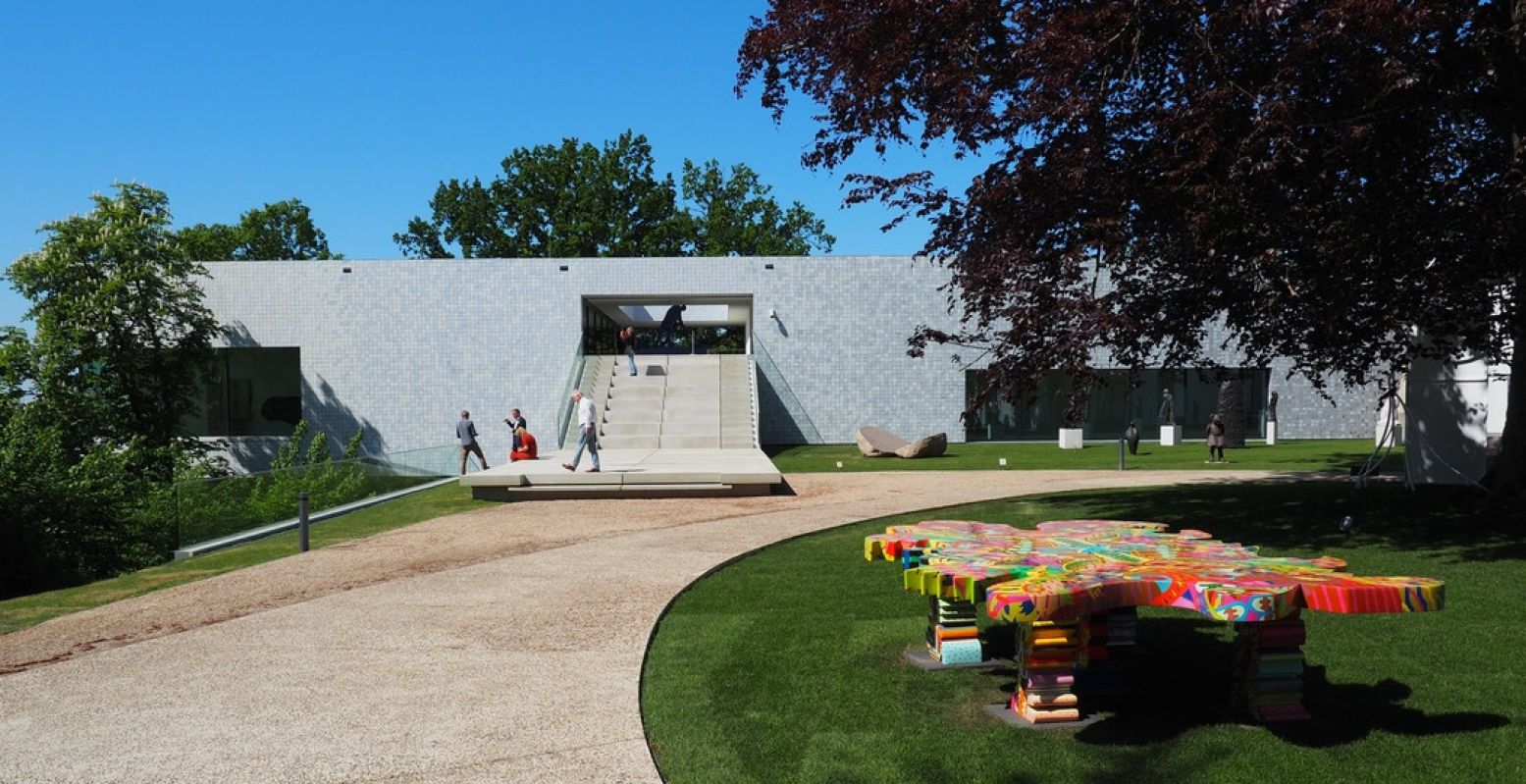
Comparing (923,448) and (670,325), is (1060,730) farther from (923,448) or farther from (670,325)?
(670,325)

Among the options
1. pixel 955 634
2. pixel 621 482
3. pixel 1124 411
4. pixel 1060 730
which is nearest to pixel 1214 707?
pixel 1060 730

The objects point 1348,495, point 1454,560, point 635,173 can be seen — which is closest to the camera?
point 1454,560

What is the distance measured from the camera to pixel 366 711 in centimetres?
569

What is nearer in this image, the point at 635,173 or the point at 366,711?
the point at 366,711

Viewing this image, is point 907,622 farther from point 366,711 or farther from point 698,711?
point 366,711

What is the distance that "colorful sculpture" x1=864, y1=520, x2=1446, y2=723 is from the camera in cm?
477

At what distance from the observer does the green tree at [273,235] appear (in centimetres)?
6500

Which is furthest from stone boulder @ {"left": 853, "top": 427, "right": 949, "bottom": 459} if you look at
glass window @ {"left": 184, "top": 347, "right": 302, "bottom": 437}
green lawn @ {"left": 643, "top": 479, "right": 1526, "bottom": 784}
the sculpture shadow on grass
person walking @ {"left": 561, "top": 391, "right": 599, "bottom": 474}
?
the sculpture shadow on grass

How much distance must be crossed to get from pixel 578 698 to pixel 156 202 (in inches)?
1207

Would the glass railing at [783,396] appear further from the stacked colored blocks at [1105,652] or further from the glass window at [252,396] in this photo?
the stacked colored blocks at [1105,652]

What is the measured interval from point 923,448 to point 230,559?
1769 cm

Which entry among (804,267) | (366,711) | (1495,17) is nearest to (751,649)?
(366,711)

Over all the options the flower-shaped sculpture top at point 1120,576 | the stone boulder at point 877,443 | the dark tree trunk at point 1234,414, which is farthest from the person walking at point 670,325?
the flower-shaped sculpture top at point 1120,576

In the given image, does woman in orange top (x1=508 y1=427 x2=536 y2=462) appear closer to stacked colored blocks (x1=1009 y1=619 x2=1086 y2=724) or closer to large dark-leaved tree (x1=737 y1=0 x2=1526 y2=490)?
large dark-leaved tree (x1=737 y1=0 x2=1526 y2=490)
